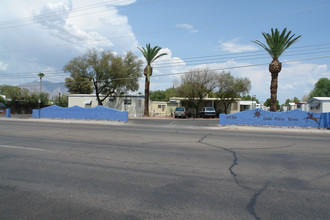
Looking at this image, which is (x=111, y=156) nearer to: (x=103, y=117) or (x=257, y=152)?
(x=257, y=152)

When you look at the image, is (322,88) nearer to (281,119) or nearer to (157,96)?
(157,96)

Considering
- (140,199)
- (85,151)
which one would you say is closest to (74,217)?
A: (140,199)

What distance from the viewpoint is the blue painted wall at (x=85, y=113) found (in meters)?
27.7

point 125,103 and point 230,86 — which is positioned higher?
point 230,86

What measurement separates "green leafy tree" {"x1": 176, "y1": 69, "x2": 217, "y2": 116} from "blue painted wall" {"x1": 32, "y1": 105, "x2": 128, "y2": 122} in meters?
14.0

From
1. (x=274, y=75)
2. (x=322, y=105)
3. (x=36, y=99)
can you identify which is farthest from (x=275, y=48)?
(x=36, y=99)

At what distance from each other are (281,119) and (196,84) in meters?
17.5

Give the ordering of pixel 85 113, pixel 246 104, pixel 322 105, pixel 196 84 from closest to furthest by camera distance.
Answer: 1. pixel 85 113
2. pixel 322 105
3. pixel 196 84
4. pixel 246 104

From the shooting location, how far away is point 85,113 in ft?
96.4

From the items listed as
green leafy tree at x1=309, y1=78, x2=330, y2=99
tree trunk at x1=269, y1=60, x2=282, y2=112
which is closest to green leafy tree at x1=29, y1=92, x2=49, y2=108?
tree trunk at x1=269, y1=60, x2=282, y2=112

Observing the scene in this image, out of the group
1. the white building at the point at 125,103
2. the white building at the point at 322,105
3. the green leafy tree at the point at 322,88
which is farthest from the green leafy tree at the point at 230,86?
the green leafy tree at the point at 322,88

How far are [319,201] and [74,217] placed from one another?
434 cm

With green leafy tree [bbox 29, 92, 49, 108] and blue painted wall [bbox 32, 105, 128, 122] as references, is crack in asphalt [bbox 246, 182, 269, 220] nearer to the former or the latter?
blue painted wall [bbox 32, 105, 128, 122]

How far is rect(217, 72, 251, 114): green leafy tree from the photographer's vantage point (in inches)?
1496
